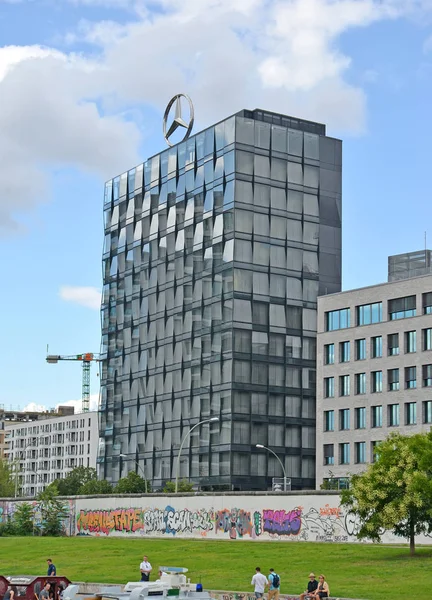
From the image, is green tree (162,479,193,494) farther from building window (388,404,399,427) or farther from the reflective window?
building window (388,404,399,427)

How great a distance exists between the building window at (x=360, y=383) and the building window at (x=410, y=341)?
6.05 metres

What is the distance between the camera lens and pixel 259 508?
71.2 metres

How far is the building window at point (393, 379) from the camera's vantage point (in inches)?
3861

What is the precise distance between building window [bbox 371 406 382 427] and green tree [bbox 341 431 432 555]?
44.6 m

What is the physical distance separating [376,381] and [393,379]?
2308 millimetres

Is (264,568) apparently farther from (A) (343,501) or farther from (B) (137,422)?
(B) (137,422)

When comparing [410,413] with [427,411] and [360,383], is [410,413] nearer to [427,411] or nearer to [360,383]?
[427,411]

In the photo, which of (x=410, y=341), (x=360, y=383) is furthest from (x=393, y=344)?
(x=360, y=383)

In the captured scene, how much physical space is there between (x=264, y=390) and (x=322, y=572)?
5871cm

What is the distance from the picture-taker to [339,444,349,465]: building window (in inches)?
4038

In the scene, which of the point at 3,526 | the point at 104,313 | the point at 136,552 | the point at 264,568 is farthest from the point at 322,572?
the point at 104,313

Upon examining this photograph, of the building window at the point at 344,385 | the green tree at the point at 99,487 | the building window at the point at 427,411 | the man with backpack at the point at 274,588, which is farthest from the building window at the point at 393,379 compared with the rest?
the man with backpack at the point at 274,588

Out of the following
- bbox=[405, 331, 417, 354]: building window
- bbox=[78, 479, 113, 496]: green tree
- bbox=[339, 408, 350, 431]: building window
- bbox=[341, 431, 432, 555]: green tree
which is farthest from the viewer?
bbox=[78, 479, 113, 496]: green tree

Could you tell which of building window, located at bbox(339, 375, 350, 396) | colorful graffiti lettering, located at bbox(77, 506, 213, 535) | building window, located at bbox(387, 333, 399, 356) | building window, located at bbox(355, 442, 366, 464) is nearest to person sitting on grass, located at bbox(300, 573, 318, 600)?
colorful graffiti lettering, located at bbox(77, 506, 213, 535)
